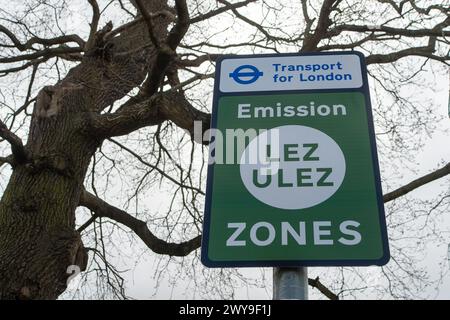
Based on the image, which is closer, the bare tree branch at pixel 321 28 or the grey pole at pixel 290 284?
the grey pole at pixel 290 284

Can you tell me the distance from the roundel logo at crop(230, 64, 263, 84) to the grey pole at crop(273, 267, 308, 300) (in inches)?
29.4

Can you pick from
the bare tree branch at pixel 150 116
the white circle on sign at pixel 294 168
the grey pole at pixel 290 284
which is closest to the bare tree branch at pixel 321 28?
the bare tree branch at pixel 150 116

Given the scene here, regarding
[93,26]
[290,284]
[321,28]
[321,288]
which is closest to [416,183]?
[321,288]

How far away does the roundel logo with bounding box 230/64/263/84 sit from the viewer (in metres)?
1.78

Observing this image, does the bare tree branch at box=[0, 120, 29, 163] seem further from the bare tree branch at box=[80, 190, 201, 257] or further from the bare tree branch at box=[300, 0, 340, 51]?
the bare tree branch at box=[300, 0, 340, 51]

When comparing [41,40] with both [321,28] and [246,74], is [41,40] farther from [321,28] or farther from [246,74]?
[246,74]

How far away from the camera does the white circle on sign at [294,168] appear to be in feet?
4.79

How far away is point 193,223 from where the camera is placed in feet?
18.4

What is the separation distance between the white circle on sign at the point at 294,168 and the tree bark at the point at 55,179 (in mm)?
2272

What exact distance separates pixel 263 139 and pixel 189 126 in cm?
250

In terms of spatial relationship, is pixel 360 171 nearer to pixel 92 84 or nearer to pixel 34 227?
pixel 34 227

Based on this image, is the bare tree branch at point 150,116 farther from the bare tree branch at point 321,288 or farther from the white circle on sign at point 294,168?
the white circle on sign at point 294,168

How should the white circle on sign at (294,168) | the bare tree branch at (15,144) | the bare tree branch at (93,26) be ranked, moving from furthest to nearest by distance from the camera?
the bare tree branch at (93,26) < the bare tree branch at (15,144) < the white circle on sign at (294,168)
